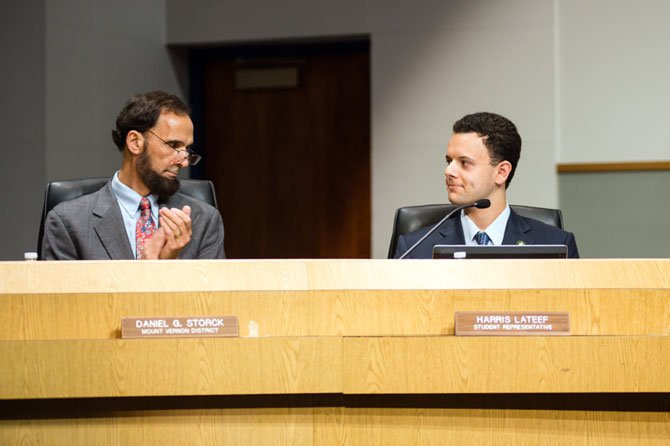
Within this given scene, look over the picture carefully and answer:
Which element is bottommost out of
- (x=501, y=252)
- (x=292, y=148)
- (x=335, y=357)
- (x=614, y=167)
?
(x=335, y=357)

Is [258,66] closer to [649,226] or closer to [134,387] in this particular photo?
[649,226]

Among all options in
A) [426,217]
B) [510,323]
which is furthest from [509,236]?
[510,323]

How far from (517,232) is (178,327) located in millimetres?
1393

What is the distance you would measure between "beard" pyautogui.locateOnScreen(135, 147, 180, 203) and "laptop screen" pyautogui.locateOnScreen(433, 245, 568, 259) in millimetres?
1199

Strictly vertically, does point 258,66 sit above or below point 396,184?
above

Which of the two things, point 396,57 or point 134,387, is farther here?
point 396,57

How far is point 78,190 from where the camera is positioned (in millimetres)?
2979

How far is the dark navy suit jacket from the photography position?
2.80 meters

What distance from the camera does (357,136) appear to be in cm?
537

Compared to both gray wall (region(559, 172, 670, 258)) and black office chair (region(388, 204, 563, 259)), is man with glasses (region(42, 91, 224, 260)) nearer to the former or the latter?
black office chair (region(388, 204, 563, 259))

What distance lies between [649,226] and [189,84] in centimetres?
278

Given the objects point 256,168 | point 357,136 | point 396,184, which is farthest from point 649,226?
point 256,168

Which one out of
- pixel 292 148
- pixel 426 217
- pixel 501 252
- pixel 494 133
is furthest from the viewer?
pixel 292 148

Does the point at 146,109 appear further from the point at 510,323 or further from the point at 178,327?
the point at 510,323
